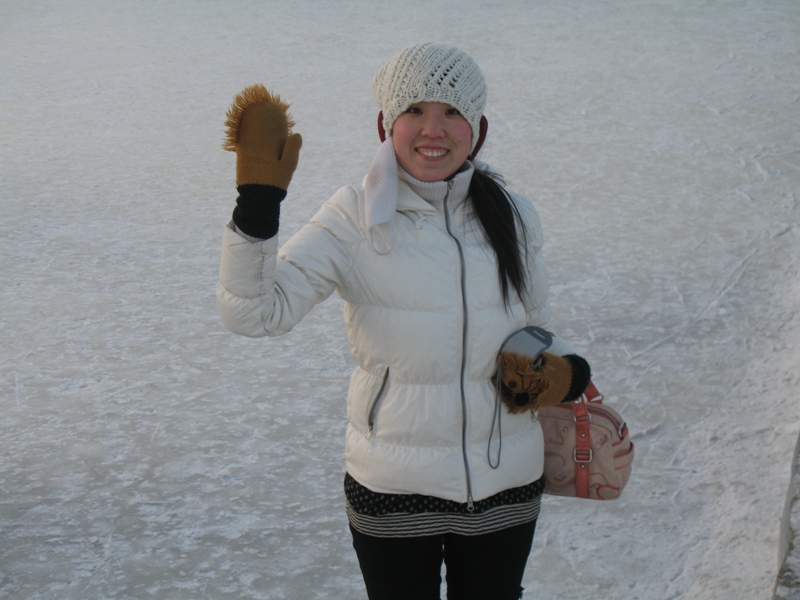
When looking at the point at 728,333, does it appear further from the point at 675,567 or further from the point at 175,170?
the point at 175,170

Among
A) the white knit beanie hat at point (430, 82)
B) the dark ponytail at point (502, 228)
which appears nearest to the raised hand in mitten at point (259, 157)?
the white knit beanie hat at point (430, 82)

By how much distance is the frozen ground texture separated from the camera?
2967mm

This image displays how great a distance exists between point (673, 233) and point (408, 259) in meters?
3.91

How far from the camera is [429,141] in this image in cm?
186

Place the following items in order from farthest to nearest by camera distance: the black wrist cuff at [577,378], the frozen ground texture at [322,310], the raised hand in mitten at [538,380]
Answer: the frozen ground texture at [322,310]
the black wrist cuff at [577,378]
the raised hand in mitten at [538,380]

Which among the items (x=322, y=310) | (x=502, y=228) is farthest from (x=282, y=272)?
(x=322, y=310)

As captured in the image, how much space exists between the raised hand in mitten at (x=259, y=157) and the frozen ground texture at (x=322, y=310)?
1357 millimetres

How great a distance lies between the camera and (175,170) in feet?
22.1

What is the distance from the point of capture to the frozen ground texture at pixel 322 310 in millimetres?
2967

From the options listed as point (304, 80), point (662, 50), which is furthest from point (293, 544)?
point (662, 50)

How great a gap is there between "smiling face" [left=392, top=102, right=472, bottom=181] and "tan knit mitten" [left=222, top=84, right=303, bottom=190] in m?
0.26

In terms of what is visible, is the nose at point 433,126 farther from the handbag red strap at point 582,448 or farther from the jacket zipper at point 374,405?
the handbag red strap at point 582,448

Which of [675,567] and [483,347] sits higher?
[483,347]

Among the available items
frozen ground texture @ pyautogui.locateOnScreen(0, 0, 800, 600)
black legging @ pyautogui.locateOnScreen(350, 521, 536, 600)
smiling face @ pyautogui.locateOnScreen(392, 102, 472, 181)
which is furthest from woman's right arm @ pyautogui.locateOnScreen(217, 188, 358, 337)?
frozen ground texture @ pyautogui.locateOnScreen(0, 0, 800, 600)
